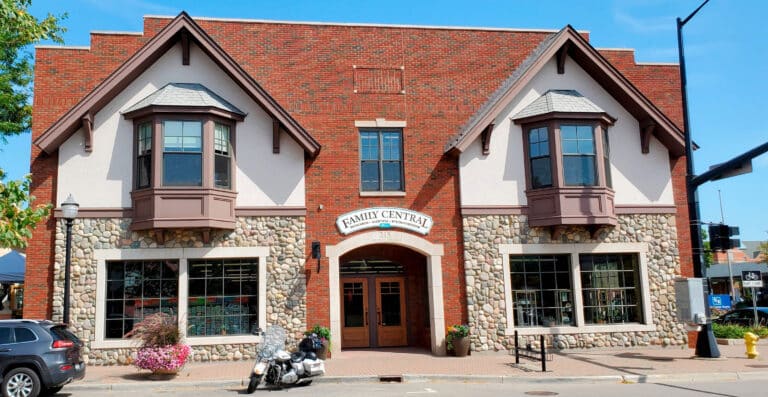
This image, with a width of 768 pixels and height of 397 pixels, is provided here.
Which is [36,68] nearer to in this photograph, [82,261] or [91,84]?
[91,84]

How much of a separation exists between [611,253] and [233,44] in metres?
13.1

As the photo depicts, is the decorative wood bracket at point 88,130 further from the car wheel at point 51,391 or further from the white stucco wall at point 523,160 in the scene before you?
the white stucco wall at point 523,160

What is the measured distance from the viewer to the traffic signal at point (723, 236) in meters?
16.2

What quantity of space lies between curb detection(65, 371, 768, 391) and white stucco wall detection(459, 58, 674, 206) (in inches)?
236

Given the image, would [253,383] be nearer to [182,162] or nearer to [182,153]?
[182,162]

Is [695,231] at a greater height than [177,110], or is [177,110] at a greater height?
[177,110]

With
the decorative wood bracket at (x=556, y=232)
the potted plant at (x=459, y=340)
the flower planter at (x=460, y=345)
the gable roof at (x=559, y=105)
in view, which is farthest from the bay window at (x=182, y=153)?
the decorative wood bracket at (x=556, y=232)

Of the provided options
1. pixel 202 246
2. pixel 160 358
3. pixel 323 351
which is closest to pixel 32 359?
pixel 160 358

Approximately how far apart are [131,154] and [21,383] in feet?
23.9

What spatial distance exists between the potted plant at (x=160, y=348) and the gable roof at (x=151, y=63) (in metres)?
5.98

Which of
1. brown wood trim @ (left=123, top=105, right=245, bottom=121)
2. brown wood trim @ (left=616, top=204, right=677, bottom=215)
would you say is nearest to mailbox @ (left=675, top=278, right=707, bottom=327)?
brown wood trim @ (left=616, top=204, right=677, bottom=215)

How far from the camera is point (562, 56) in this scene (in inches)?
757

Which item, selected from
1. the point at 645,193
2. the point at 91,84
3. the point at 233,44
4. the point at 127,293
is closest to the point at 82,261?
the point at 127,293

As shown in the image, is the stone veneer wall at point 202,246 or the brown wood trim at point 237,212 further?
the brown wood trim at point 237,212
